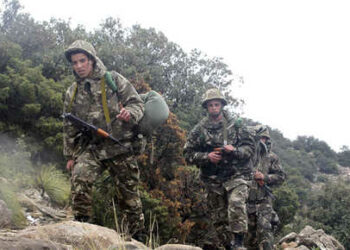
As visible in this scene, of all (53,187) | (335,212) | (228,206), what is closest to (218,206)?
(228,206)

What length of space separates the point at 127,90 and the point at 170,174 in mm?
8238

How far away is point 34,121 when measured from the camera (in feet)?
43.1

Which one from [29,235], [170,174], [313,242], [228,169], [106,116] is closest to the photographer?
[29,235]

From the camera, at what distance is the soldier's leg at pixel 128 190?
15.5ft

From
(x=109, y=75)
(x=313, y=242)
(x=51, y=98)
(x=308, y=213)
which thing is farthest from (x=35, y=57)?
(x=308, y=213)

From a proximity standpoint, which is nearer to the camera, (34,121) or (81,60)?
(81,60)

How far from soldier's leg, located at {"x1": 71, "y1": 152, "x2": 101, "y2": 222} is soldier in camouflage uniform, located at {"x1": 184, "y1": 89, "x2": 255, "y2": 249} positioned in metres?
2.22

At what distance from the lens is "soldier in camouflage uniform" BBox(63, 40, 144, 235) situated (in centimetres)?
469

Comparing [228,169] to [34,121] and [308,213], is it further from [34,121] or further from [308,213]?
[308,213]

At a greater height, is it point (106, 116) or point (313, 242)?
point (106, 116)

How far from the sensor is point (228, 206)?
623 centimetres

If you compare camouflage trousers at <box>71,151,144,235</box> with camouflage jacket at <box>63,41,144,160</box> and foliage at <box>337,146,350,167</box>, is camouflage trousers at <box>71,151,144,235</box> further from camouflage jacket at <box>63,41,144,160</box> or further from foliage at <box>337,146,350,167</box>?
foliage at <box>337,146,350,167</box>

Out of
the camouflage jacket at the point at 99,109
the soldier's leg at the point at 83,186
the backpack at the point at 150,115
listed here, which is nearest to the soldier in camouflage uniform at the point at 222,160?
the backpack at the point at 150,115

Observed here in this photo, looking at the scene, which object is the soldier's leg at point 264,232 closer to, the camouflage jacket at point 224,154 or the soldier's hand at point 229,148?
the camouflage jacket at point 224,154
